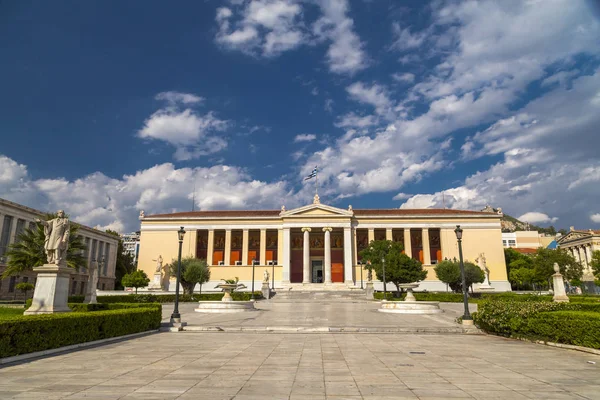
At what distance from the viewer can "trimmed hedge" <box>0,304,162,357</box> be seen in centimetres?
914

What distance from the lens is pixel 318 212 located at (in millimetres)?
61875

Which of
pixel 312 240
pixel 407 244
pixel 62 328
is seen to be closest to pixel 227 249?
pixel 312 240

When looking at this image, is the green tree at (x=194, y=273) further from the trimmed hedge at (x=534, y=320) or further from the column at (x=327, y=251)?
the trimmed hedge at (x=534, y=320)

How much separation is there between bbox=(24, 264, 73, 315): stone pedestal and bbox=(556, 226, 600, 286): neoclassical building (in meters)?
81.2

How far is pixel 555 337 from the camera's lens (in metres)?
12.0

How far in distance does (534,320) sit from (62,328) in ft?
48.1

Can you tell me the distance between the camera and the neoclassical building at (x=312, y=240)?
60.8 meters

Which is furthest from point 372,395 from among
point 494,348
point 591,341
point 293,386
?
point 591,341

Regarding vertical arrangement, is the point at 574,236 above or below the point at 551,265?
above

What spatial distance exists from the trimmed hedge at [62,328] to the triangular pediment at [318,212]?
47092 millimetres

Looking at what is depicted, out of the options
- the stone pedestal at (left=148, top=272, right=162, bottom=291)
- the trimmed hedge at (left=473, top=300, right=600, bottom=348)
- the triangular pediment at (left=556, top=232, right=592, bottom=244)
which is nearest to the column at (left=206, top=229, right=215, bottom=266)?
the stone pedestal at (left=148, top=272, right=162, bottom=291)

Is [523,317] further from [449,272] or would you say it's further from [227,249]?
[227,249]

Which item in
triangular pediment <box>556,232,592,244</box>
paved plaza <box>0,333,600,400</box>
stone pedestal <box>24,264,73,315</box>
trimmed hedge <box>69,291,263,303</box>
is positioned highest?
triangular pediment <box>556,232,592,244</box>

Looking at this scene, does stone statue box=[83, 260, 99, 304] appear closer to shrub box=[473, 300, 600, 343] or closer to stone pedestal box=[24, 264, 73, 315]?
stone pedestal box=[24, 264, 73, 315]
